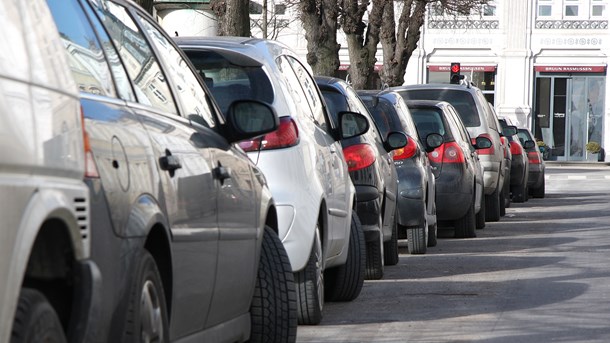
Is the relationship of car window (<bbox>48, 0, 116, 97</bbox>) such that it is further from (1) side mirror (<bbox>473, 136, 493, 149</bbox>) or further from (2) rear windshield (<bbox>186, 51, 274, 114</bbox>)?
(1) side mirror (<bbox>473, 136, 493, 149</bbox>)

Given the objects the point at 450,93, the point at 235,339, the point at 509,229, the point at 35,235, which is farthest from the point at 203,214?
the point at 450,93

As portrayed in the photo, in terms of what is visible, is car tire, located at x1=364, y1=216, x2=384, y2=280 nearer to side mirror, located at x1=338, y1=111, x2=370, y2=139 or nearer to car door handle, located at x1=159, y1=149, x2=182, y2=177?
side mirror, located at x1=338, y1=111, x2=370, y2=139

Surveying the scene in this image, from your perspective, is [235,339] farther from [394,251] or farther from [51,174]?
[394,251]

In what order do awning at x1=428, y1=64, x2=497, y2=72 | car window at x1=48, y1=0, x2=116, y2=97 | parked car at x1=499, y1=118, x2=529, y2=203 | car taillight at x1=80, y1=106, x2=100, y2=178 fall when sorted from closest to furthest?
car taillight at x1=80, y1=106, x2=100, y2=178
car window at x1=48, y1=0, x2=116, y2=97
parked car at x1=499, y1=118, x2=529, y2=203
awning at x1=428, y1=64, x2=497, y2=72

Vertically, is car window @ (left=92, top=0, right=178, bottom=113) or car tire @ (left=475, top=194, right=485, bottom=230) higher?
car window @ (left=92, top=0, right=178, bottom=113)

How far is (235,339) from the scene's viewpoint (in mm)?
6043

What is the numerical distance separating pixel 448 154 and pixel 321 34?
1019cm

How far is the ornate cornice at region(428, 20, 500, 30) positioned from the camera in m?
58.8

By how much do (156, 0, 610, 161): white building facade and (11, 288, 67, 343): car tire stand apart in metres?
53.6

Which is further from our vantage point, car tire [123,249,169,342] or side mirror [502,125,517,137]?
side mirror [502,125,517,137]

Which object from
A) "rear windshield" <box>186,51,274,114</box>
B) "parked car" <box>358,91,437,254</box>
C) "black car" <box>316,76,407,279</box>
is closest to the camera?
"rear windshield" <box>186,51,274,114</box>

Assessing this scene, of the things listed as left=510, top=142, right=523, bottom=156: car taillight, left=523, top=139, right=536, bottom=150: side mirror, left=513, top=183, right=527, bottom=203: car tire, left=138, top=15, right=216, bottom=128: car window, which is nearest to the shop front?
left=523, top=139, right=536, bottom=150: side mirror

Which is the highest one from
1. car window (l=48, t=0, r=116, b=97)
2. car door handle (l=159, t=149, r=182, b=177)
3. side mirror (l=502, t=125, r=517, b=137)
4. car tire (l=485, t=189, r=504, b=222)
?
car window (l=48, t=0, r=116, b=97)

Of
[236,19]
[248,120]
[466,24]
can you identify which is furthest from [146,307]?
[466,24]
